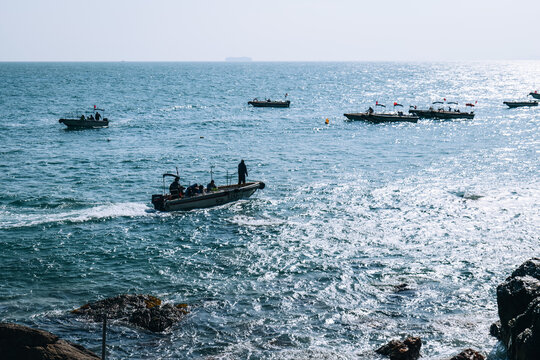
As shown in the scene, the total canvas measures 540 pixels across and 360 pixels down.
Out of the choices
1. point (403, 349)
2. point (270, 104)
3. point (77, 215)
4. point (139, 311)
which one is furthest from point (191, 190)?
point (270, 104)

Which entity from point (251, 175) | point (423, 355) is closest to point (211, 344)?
point (423, 355)

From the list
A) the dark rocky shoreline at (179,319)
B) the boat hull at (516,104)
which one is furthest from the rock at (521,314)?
the boat hull at (516,104)

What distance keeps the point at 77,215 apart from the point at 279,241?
1305cm

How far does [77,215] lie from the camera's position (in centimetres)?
3397

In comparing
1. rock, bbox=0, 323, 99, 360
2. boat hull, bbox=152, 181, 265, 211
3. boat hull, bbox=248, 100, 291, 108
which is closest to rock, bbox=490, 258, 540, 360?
rock, bbox=0, 323, 99, 360

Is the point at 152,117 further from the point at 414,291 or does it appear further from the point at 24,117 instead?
the point at 414,291

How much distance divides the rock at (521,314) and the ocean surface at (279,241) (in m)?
1.31

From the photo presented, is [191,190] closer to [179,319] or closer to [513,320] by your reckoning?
[179,319]

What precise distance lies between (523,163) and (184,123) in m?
46.7

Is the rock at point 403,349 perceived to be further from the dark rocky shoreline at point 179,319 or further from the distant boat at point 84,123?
the distant boat at point 84,123

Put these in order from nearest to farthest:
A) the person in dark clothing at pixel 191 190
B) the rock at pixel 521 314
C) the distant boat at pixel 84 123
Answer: the rock at pixel 521 314 → the person in dark clothing at pixel 191 190 → the distant boat at pixel 84 123

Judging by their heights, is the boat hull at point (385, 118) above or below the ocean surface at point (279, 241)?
above

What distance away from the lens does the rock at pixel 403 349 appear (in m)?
17.7

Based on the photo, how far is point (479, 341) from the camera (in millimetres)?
19078
